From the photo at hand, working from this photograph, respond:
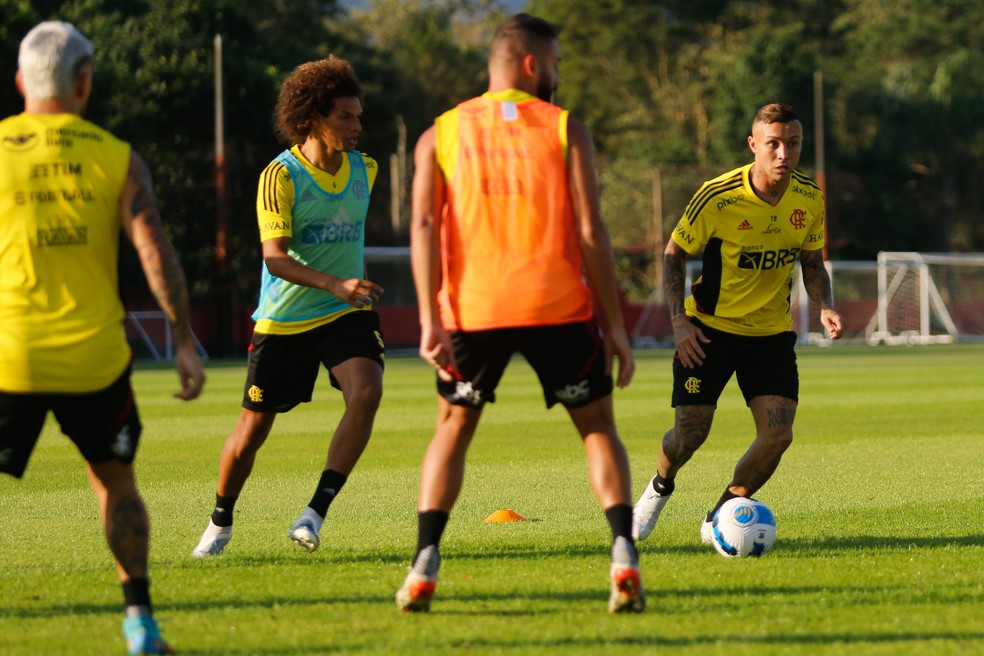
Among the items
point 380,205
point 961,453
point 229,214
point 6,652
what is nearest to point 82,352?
point 6,652

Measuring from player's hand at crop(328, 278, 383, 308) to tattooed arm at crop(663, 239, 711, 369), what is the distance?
1.58 m

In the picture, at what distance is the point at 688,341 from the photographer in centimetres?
768

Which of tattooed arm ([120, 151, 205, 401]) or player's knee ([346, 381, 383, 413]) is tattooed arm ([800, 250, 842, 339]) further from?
tattooed arm ([120, 151, 205, 401])

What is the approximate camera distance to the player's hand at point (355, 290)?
22.4 ft

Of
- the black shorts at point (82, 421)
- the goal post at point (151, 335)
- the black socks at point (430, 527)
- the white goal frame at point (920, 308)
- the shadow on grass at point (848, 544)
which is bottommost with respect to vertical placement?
the white goal frame at point (920, 308)

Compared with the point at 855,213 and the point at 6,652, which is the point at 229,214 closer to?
the point at 855,213

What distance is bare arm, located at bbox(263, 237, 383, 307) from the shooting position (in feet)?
22.5

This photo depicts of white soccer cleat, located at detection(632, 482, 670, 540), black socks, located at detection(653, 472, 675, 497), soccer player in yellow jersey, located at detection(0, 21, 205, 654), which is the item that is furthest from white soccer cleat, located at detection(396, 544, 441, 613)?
black socks, located at detection(653, 472, 675, 497)

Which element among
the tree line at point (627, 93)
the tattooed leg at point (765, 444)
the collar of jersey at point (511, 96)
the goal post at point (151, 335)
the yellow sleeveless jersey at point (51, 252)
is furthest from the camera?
the tree line at point (627, 93)

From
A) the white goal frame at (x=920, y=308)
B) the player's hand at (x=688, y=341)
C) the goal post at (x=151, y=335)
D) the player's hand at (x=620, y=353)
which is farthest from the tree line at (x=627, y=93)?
the player's hand at (x=620, y=353)

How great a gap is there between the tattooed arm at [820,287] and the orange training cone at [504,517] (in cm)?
201

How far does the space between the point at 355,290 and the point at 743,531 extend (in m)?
2.12

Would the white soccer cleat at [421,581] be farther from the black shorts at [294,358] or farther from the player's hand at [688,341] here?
the player's hand at [688,341]

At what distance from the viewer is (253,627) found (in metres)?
5.57
